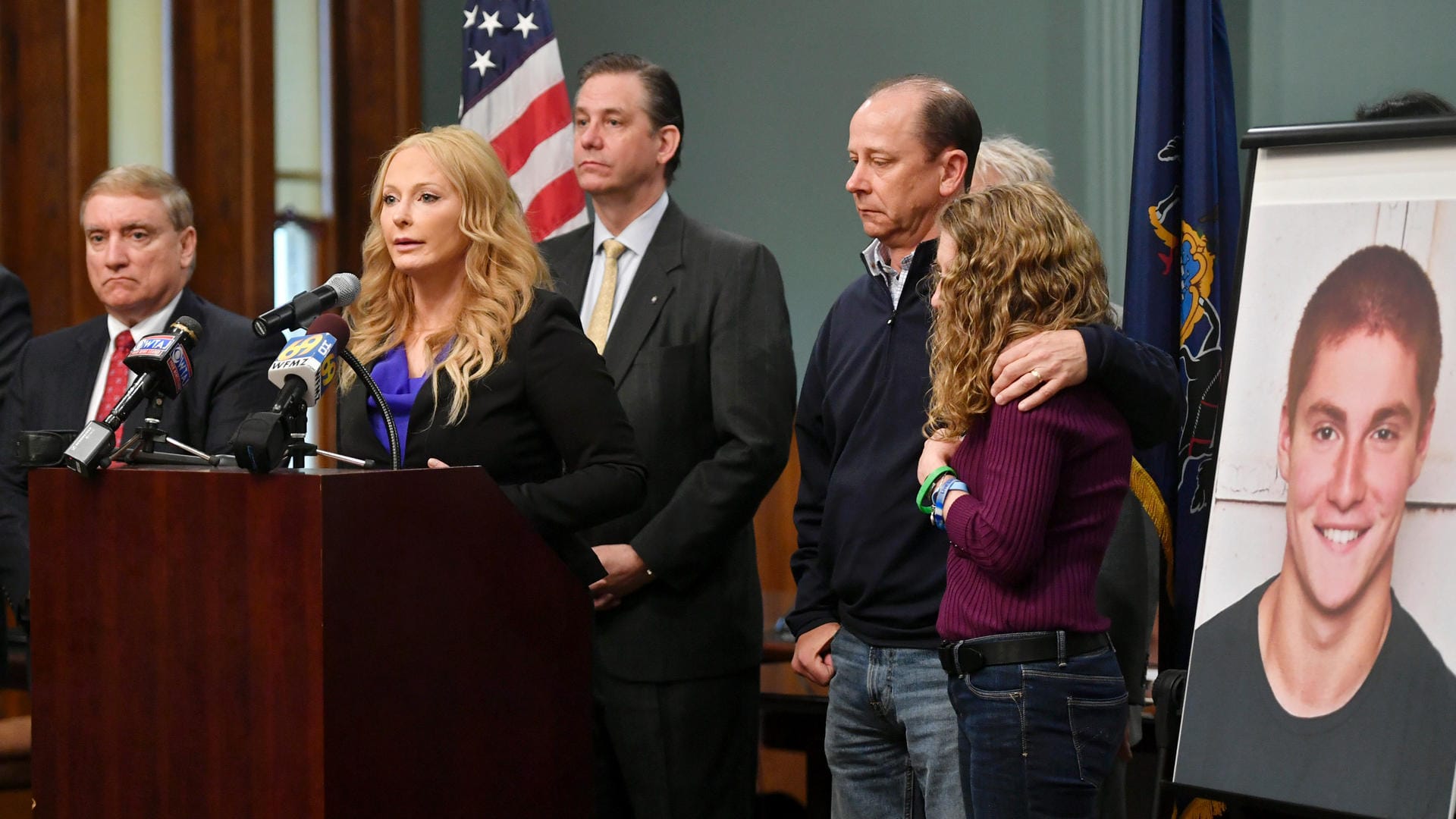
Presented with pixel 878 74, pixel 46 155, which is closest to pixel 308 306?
pixel 46 155

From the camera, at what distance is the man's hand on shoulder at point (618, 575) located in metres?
2.53

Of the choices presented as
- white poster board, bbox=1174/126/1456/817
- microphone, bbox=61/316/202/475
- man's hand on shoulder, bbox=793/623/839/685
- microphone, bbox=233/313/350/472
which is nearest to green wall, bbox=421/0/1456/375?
white poster board, bbox=1174/126/1456/817

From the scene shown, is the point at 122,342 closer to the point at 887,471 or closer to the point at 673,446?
the point at 673,446

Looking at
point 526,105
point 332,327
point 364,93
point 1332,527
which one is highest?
point 364,93

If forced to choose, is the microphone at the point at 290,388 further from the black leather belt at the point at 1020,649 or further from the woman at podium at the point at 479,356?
the black leather belt at the point at 1020,649

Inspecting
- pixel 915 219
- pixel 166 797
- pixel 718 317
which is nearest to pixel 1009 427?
pixel 915 219

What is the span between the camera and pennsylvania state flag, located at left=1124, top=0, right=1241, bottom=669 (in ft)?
10.1

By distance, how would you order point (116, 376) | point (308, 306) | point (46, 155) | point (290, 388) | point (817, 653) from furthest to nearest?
point (46, 155), point (116, 376), point (817, 653), point (308, 306), point (290, 388)

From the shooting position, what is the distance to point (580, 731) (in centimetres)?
198

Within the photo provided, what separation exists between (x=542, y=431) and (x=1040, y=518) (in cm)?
75

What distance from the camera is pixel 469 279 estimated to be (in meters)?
2.20

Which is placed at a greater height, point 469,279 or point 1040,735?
point 469,279

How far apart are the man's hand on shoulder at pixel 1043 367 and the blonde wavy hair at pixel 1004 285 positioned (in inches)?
1.7

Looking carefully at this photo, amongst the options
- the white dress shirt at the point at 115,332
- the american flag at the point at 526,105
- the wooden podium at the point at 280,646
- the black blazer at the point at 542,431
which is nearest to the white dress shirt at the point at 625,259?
the black blazer at the point at 542,431
